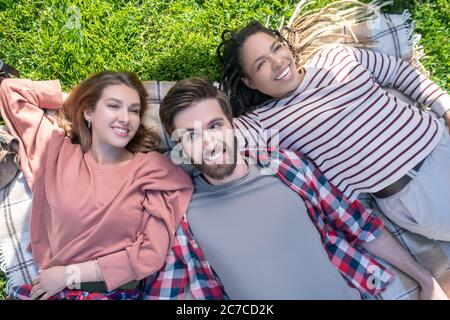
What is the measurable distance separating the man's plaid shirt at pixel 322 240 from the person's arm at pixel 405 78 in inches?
28.7

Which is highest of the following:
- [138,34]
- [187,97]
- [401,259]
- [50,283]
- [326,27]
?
[326,27]

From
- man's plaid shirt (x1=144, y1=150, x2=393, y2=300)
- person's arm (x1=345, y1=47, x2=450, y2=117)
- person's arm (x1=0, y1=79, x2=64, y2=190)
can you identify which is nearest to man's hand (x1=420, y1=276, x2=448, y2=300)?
man's plaid shirt (x1=144, y1=150, x2=393, y2=300)

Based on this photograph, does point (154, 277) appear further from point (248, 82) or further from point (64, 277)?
point (248, 82)

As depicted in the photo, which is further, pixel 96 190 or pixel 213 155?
pixel 96 190

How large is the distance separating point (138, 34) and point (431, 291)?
2361 millimetres

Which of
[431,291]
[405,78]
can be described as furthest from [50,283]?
[405,78]

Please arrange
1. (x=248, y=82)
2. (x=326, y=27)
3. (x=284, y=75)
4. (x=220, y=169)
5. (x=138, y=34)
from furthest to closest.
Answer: (x=138, y=34) → (x=326, y=27) → (x=248, y=82) → (x=284, y=75) → (x=220, y=169)

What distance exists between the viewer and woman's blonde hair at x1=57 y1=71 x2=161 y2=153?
2.40 metres

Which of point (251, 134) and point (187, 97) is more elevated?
point (187, 97)

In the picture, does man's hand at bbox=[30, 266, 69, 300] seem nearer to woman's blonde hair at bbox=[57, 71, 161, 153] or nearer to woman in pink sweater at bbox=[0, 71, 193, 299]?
woman in pink sweater at bbox=[0, 71, 193, 299]

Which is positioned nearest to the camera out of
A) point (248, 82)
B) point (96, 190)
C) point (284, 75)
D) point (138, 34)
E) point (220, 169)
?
point (220, 169)

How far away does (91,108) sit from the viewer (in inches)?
93.7

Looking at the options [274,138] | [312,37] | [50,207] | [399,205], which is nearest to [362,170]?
[399,205]
